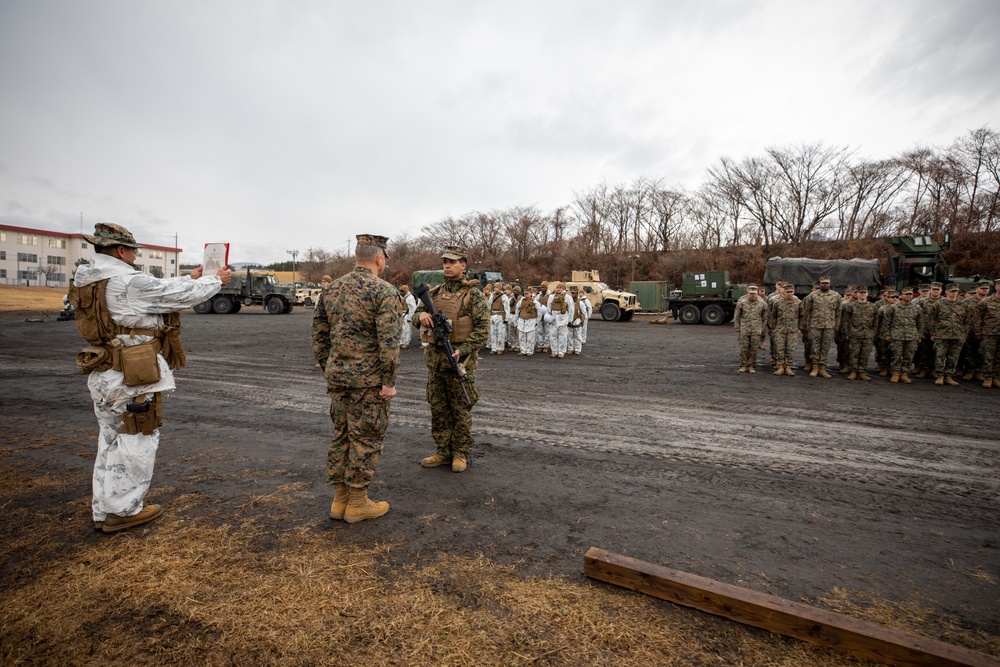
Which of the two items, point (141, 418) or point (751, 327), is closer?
point (141, 418)

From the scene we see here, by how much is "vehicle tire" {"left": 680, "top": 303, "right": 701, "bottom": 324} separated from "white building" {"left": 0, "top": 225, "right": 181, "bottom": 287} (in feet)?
218

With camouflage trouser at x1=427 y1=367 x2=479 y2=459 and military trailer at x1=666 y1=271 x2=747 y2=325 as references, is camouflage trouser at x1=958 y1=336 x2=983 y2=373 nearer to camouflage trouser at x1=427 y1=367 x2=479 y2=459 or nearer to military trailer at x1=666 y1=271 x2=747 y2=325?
camouflage trouser at x1=427 y1=367 x2=479 y2=459

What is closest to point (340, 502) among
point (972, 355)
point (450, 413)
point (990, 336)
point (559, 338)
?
point (450, 413)

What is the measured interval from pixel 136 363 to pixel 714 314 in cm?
2369

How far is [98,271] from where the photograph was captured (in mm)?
3109

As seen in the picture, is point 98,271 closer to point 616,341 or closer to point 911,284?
point 616,341

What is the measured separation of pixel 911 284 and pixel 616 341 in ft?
43.5

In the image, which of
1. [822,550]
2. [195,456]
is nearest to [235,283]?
[195,456]

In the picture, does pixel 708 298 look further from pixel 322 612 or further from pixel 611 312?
pixel 322 612

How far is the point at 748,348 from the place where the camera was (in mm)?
10469

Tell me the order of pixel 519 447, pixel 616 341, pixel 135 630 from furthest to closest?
pixel 616 341
pixel 519 447
pixel 135 630

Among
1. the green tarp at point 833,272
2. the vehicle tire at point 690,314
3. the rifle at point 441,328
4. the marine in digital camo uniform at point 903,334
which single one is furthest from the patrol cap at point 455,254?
the vehicle tire at point 690,314

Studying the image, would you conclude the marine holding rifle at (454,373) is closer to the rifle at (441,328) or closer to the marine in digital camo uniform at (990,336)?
the rifle at (441,328)

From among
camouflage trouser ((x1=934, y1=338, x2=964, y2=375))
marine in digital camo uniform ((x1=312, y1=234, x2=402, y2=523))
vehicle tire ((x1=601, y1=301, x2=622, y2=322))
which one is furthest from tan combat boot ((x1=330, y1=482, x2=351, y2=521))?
vehicle tire ((x1=601, y1=301, x2=622, y2=322))
